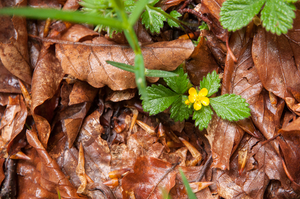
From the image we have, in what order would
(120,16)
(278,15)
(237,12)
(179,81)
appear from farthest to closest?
(179,81) < (237,12) < (278,15) < (120,16)

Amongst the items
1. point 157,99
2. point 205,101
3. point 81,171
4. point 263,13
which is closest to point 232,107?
point 205,101

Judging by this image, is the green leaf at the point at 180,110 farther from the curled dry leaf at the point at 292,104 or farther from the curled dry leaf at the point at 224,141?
the curled dry leaf at the point at 292,104

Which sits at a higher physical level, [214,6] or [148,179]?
[214,6]

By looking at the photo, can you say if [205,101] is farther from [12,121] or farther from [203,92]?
[12,121]

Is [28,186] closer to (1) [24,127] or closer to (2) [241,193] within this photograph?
(1) [24,127]

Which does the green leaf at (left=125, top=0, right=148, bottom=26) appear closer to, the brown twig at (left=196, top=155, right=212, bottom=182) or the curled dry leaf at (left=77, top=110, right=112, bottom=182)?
the curled dry leaf at (left=77, top=110, right=112, bottom=182)

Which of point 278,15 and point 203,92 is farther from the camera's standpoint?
point 203,92

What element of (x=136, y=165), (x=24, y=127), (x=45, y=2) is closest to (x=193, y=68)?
(x=136, y=165)
